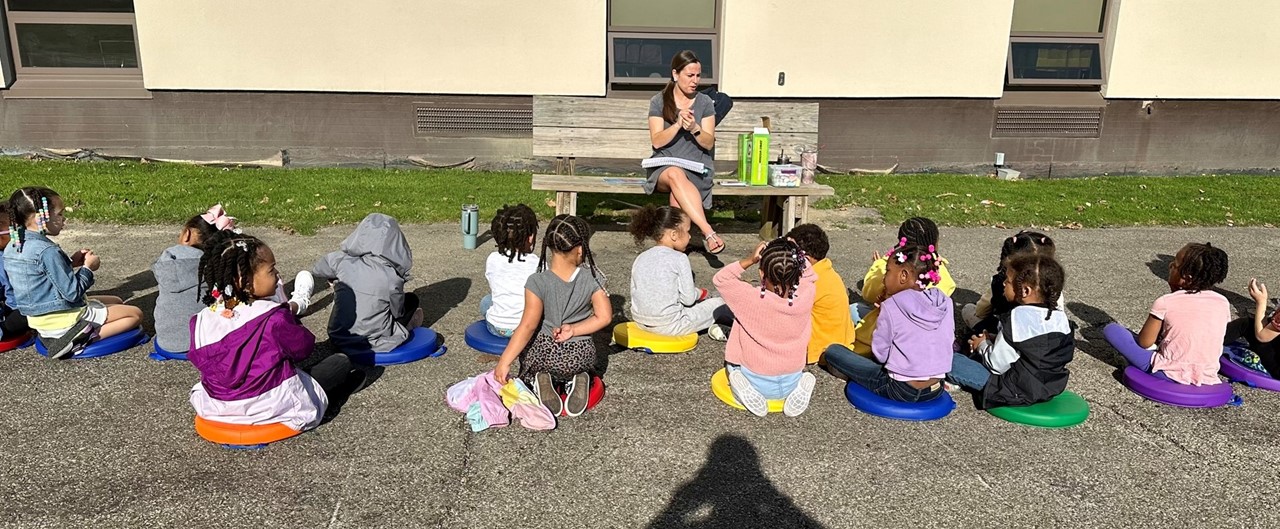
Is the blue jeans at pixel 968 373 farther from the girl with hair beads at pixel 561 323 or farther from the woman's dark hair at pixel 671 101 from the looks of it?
the woman's dark hair at pixel 671 101

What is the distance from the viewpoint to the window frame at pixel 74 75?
33.9 ft

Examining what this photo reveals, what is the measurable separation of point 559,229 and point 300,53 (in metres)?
7.68

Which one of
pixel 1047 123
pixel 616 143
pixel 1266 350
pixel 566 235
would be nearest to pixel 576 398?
pixel 566 235

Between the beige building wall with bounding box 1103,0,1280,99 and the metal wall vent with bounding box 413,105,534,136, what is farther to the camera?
the beige building wall with bounding box 1103,0,1280,99

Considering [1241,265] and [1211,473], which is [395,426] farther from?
[1241,265]

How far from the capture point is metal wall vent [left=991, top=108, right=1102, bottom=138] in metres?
11.3

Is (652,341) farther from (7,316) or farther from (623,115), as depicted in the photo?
(623,115)

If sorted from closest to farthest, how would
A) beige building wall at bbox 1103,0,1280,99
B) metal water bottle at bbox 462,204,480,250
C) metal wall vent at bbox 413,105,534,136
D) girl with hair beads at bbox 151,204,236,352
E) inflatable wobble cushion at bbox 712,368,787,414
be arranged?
inflatable wobble cushion at bbox 712,368,787,414 < girl with hair beads at bbox 151,204,236,352 < metal water bottle at bbox 462,204,480,250 < metal wall vent at bbox 413,105,534,136 < beige building wall at bbox 1103,0,1280,99

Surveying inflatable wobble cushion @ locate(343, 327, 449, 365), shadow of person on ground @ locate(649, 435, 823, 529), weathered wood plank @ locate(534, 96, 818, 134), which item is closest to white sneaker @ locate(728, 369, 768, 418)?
shadow of person on ground @ locate(649, 435, 823, 529)

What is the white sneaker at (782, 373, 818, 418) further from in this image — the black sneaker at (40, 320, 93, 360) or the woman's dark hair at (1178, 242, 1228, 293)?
the black sneaker at (40, 320, 93, 360)

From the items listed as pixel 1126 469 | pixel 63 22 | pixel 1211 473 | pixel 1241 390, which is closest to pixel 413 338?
pixel 1126 469

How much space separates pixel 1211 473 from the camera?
360 centimetres

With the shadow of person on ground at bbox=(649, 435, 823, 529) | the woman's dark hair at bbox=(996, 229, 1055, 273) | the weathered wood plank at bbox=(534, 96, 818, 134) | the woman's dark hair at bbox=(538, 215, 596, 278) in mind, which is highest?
the weathered wood plank at bbox=(534, 96, 818, 134)

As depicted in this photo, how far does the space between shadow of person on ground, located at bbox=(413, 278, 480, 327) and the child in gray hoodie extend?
67cm
